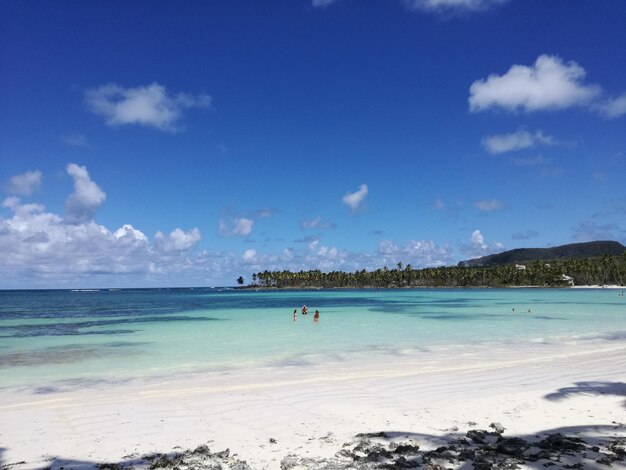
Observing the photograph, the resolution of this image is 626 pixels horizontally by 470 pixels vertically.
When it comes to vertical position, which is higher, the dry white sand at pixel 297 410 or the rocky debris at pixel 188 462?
the rocky debris at pixel 188 462

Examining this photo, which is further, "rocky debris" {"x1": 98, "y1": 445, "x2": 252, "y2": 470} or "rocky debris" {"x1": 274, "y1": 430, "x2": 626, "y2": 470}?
"rocky debris" {"x1": 98, "y1": 445, "x2": 252, "y2": 470}

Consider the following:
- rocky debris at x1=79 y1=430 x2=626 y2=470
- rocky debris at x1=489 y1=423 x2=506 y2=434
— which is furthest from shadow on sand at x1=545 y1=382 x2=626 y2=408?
rocky debris at x1=79 y1=430 x2=626 y2=470

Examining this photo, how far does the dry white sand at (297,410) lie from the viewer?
24.9ft

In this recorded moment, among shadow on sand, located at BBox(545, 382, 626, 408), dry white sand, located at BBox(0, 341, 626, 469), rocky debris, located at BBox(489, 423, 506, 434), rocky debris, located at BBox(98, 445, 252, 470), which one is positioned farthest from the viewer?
shadow on sand, located at BBox(545, 382, 626, 408)

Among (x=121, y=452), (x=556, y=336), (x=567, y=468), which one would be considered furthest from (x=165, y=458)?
(x=556, y=336)

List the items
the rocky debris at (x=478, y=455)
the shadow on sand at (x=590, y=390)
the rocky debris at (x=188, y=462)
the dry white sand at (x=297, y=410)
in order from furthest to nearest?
the shadow on sand at (x=590, y=390), the dry white sand at (x=297, y=410), the rocky debris at (x=188, y=462), the rocky debris at (x=478, y=455)

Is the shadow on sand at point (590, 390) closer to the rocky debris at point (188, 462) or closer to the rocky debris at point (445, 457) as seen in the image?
the rocky debris at point (445, 457)

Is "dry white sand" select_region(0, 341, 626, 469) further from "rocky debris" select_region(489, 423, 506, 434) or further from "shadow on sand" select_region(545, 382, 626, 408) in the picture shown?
"rocky debris" select_region(489, 423, 506, 434)

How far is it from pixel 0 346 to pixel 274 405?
820 inches

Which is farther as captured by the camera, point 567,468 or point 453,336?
point 453,336

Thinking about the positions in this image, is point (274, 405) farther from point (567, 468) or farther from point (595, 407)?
point (595, 407)

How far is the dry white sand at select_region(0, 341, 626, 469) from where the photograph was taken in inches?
299

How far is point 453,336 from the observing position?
84.7ft

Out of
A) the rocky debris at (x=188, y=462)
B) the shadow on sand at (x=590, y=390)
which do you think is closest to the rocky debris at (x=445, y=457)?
the rocky debris at (x=188, y=462)
